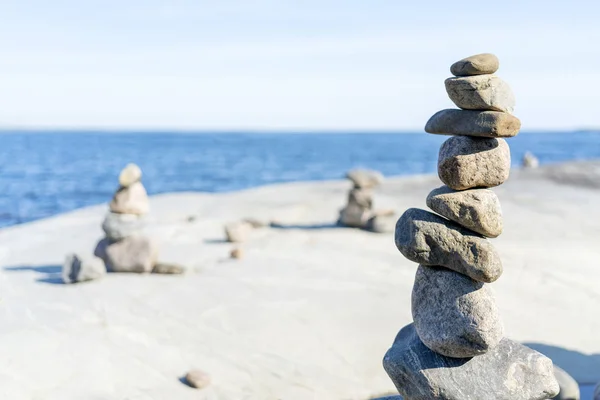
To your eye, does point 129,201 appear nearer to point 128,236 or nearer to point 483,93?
point 128,236

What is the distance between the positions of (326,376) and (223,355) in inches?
50.4

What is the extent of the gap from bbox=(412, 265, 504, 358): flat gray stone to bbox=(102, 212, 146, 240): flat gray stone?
685 cm

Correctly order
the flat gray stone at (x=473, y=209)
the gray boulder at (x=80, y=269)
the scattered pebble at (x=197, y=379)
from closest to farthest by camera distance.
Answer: the flat gray stone at (x=473, y=209), the scattered pebble at (x=197, y=379), the gray boulder at (x=80, y=269)

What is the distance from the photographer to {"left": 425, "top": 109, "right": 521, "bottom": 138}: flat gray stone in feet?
16.6

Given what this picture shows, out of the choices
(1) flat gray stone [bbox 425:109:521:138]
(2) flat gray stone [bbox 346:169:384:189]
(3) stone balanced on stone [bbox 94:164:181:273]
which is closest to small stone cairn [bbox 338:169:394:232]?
(2) flat gray stone [bbox 346:169:384:189]

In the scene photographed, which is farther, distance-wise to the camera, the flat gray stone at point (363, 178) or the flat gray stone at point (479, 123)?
the flat gray stone at point (363, 178)

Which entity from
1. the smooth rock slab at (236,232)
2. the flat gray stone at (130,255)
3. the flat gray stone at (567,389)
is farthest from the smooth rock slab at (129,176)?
the flat gray stone at (567,389)

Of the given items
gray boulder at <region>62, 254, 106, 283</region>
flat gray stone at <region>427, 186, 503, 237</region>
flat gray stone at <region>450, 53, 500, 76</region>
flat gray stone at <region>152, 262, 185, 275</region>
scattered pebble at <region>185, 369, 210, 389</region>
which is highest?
flat gray stone at <region>450, 53, 500, 76</region>

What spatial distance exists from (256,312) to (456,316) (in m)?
4.41

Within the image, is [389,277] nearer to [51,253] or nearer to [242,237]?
[242,237]

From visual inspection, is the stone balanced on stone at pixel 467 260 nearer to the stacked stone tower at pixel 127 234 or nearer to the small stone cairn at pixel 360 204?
the stacked stone tower at pixel 127 234

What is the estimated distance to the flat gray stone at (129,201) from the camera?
11109 millimetres

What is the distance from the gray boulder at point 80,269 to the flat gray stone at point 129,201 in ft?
3.68

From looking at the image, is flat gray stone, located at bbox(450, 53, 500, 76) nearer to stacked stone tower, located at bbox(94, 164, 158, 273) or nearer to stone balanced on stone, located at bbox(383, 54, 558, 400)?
stone balanced on stone, located at bbox(383, 54, 558, 400)
